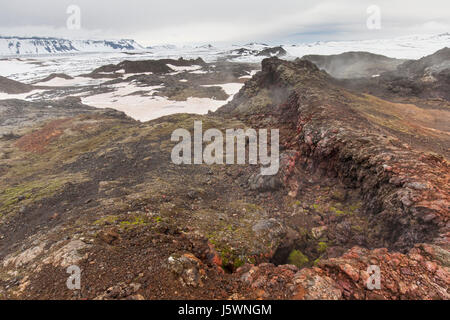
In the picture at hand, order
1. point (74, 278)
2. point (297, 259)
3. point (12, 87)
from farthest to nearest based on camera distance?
point (12, 87) < point (297, 259) < point (74, 278)

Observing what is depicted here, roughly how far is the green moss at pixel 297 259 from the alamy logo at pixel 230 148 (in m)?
4.53

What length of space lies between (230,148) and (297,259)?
949 cm

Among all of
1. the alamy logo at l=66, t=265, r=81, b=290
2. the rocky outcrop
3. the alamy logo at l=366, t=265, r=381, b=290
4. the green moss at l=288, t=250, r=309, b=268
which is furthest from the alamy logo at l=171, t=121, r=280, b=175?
the rocky outcrop

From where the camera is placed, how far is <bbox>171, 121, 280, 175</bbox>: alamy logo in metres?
14.1

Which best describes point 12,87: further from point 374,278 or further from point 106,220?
point 374,278

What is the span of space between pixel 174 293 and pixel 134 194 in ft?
21.9

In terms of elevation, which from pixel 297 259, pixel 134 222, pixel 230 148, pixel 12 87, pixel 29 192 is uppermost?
pixel 12 87

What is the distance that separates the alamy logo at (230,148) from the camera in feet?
46.2

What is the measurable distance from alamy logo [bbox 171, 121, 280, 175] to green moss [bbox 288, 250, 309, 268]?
14.9ft

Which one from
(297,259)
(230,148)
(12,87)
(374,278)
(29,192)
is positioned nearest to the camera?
(374,278)

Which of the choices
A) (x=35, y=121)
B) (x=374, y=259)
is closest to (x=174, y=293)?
(x=374, y=259)

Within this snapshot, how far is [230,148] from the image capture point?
16.0 metres

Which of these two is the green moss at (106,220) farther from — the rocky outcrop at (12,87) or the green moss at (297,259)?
the rocky outcrop at (12,87)

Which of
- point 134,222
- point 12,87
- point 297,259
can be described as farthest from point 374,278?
point 12,87
